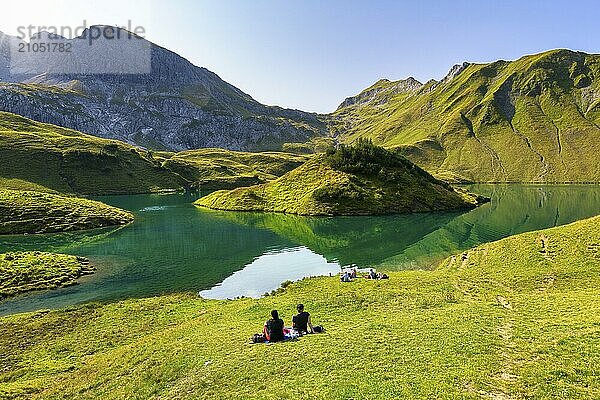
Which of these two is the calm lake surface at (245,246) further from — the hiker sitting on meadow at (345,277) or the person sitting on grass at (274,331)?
the person sitting on grass at (274,331)

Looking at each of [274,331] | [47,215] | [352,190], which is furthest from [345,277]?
[47,215]

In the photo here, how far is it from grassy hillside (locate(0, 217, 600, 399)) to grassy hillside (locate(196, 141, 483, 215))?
79307mm

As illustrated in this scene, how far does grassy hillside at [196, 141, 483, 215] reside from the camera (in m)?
125

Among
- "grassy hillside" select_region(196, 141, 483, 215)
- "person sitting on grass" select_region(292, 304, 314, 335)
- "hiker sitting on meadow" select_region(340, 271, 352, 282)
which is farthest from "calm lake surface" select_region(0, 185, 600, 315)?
"person sitting on grass" select_region(292, 304, 314, 335)

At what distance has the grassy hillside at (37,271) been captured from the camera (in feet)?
160

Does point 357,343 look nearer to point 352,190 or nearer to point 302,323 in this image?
point 302,323

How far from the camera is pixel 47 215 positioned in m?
94.7

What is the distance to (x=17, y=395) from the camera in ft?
73.3

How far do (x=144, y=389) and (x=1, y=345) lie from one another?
65.1 ft

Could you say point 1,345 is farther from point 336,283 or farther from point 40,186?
point 40,186

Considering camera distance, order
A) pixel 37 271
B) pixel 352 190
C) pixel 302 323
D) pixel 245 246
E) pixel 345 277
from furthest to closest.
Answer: pixel 352 190
pixel 245 246
pixel 37 271
pixel 345 277
pixel 302 323

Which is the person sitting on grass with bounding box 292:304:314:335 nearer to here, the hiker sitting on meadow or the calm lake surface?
the hiker sitting on meadow

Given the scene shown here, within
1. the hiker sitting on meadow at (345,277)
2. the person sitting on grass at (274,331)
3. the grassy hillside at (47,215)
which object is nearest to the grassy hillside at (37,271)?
the grassy hillside at (47,215)

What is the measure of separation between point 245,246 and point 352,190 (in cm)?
5873
